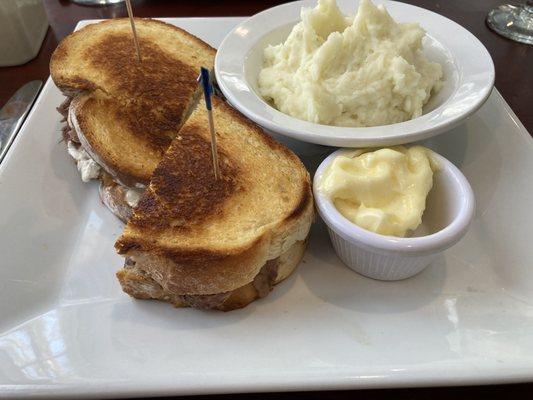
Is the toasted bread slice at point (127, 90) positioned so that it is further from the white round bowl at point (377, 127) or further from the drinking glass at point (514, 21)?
the drinking glass at point (514, 21)

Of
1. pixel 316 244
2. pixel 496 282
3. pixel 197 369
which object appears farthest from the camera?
pixel 316 244

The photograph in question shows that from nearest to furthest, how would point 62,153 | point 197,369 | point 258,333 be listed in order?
1. point 197,369
2. point 258,333
3. point 62,153

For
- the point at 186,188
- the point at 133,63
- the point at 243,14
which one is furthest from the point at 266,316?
the point at 243,14

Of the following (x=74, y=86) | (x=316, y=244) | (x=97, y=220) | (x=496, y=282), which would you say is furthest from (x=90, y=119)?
(x=496, y=282)

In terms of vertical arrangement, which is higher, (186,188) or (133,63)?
(133,63)

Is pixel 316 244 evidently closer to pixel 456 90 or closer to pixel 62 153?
pixel 456 90

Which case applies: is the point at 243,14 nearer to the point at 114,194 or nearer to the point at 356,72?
the point at 356,72
